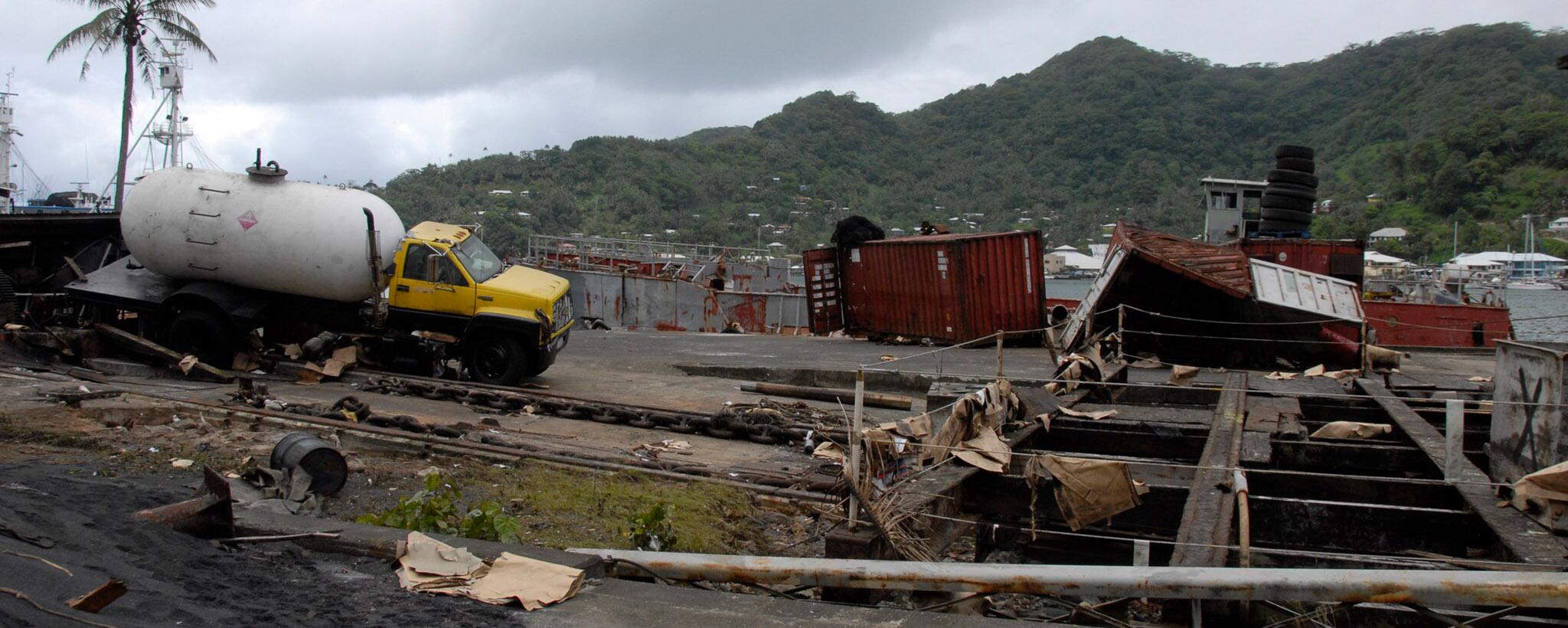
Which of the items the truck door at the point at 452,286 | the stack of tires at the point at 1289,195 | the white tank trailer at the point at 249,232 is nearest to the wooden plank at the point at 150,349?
the white tank trailer at the point at 249,232

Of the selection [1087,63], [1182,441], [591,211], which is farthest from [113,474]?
[1087,63]

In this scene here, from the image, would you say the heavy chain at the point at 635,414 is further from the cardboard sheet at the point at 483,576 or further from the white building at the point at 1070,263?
the white building at the point at 1070,263

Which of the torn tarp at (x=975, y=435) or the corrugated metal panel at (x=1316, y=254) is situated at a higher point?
the corrugated metal panel at (x=1316, y=254)

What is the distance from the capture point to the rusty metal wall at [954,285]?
1972 cm

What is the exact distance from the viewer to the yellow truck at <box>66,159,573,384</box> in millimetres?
12945

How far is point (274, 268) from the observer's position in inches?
512

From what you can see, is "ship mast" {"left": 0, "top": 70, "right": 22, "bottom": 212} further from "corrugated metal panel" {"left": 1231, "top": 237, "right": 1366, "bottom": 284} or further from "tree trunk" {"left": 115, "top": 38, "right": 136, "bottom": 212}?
"corrugated metal panel" {"left": 1231, "top": 237, "right": 1366, "bottom": 284}

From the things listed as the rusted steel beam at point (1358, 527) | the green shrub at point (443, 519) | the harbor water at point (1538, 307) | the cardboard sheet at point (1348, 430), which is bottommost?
the harbor water at point (1538, 307)

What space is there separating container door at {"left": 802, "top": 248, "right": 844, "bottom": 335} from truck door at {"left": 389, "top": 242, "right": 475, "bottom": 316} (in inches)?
463

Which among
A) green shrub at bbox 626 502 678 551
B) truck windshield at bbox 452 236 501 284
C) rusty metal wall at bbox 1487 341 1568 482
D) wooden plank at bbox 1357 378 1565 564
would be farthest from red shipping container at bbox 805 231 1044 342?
green shrub at bbox 626 502 678 551

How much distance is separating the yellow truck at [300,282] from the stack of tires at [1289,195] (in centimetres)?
2170

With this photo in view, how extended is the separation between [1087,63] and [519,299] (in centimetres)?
12525

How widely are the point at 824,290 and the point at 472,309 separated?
482 inches

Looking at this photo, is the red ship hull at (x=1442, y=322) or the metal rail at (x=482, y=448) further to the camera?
the red ship hull at (x=1442, y=322)
